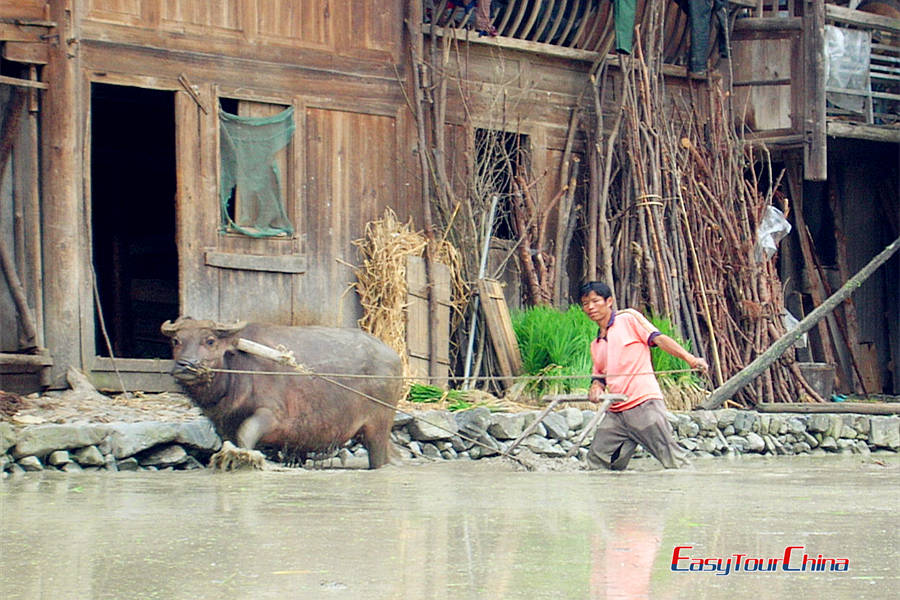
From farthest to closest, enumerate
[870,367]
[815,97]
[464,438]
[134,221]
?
[870,367] < [134,221] < [815,97] < [464,438]

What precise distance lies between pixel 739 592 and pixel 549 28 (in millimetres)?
10949

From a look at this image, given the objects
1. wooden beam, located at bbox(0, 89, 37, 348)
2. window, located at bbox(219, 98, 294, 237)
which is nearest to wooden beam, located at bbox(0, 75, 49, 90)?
wooden beam, located at bbox(0, 89, 37, 348)

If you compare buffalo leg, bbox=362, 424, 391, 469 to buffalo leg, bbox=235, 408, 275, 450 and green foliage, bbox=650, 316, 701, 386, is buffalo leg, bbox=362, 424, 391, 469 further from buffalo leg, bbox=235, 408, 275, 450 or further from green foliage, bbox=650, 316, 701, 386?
green foliage, bbox=650, 316, 701, 386

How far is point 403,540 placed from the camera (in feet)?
17.9

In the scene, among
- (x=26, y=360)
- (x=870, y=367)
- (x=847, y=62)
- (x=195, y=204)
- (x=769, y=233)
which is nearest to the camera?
(x=26, y=360)

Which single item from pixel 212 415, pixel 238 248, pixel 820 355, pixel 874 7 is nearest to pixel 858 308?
pixel 820 355

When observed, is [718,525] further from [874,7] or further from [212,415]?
[874,7]

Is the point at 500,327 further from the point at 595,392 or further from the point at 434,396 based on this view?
the point at 595,392

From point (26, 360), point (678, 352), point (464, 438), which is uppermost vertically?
point (678, 352)

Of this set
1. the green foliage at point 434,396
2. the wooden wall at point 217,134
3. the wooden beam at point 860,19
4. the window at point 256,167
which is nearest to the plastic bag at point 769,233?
the wooden beam at point 860,19

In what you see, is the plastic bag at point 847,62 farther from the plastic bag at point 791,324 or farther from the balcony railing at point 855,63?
the plastic bag at point 791,324

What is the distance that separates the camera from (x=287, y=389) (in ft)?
30.6

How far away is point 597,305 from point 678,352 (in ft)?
2.12

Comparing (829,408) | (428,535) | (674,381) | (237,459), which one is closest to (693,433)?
(674,381)
